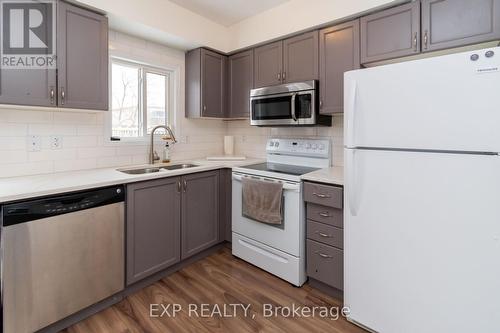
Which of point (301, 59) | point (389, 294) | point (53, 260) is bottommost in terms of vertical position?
point (389, 294)

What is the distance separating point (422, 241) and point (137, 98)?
2.74 metres

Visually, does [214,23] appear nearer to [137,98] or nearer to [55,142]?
[137,98]

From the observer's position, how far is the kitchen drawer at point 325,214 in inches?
76.5

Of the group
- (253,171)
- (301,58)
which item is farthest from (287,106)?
(253,171)

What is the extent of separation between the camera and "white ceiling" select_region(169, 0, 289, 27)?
102 inches

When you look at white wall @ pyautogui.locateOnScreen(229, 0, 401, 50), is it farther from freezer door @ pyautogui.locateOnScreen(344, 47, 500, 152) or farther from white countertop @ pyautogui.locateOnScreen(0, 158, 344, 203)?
white countertop @ pyautogui.locateOnScreen(0, 158, 344, 203)

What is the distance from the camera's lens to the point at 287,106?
255cm

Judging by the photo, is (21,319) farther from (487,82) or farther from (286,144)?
(487,82)

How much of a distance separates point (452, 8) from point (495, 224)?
1.43m

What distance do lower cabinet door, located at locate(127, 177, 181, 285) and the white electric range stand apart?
596 millimetres

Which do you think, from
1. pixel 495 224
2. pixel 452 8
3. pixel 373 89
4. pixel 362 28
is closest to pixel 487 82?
pixel 373 89

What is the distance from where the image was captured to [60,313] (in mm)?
1661

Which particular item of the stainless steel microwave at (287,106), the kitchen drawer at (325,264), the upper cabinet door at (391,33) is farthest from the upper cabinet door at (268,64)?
the kitchen drawer at (325,264)

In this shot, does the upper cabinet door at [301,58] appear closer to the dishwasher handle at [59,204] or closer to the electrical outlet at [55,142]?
the dishwasher handle at [59,204]
